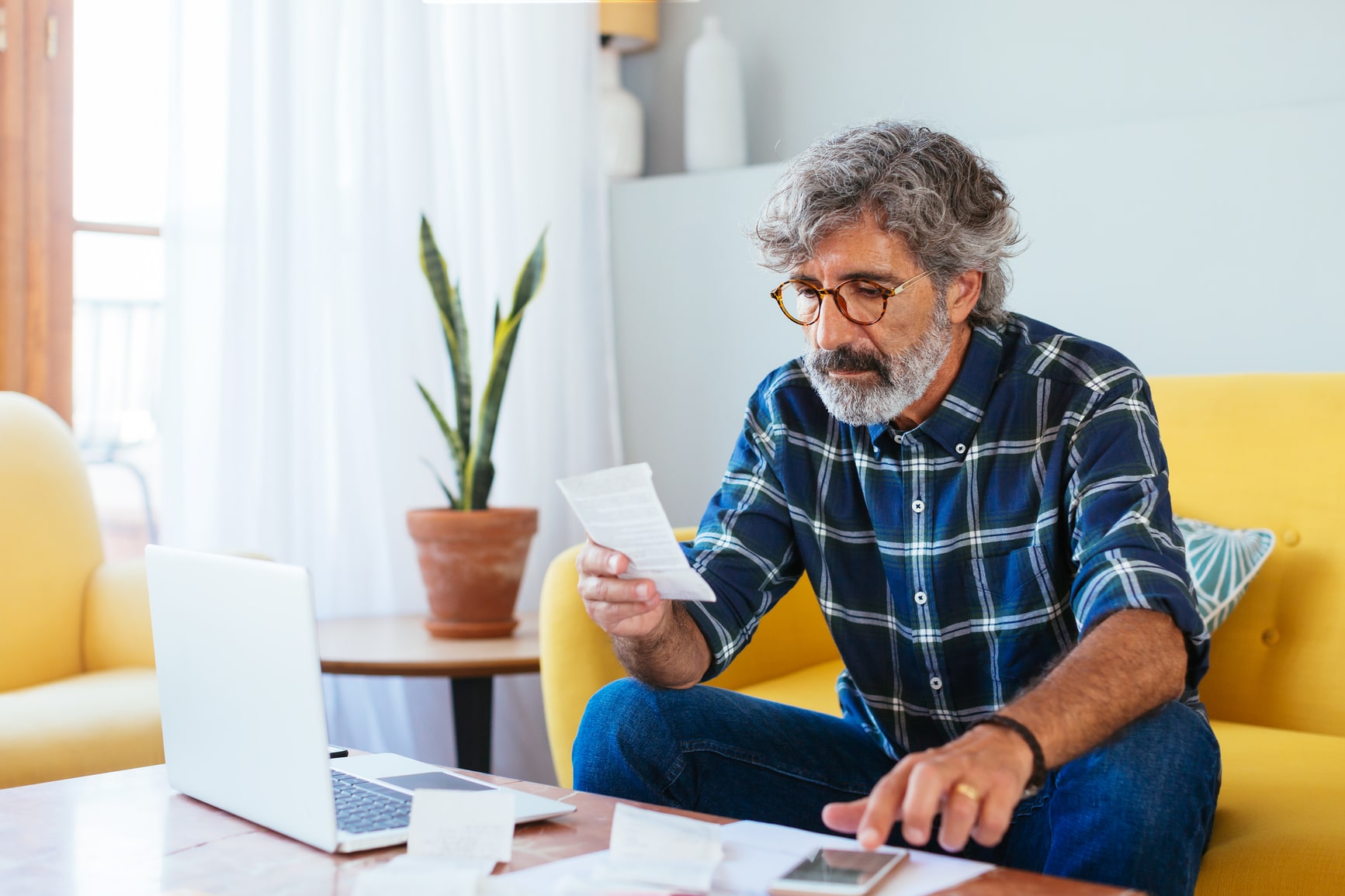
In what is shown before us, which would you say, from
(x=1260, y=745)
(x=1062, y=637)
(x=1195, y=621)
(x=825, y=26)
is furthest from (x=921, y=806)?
(x=825, y=26)

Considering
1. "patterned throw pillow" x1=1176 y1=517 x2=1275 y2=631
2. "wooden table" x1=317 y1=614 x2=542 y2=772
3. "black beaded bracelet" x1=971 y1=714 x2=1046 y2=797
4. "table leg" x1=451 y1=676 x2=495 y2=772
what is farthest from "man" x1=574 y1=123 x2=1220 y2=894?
"table leg" x1=451 y1=676 x2=495 y2=772

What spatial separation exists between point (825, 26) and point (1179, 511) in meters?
1.49

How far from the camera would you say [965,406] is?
54.2 inches

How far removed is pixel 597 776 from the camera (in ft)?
Result: 4.36

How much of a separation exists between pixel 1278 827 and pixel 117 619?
1721mm

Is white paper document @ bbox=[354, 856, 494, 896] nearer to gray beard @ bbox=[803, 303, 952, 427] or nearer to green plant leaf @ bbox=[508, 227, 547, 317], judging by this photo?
gray beard @ bbox=[803, 303, 952, 427]

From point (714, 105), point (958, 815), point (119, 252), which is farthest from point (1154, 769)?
point (119, 252)

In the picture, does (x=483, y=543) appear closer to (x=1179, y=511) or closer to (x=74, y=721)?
(x=74, y=721)

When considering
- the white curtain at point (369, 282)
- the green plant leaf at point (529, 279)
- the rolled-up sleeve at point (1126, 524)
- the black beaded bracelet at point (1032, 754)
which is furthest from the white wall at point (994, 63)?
the black beaded bracelet at point (1032, 754)

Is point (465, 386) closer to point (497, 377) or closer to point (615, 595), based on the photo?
point (497, 377)

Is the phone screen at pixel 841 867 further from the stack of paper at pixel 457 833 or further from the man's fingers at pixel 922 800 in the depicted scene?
the stack of paper at pixel 457 833

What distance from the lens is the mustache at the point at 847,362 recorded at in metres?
1.38

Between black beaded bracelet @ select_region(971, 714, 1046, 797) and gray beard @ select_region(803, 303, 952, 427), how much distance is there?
504 millimetres

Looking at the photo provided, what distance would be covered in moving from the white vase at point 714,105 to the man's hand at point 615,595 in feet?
6.01
